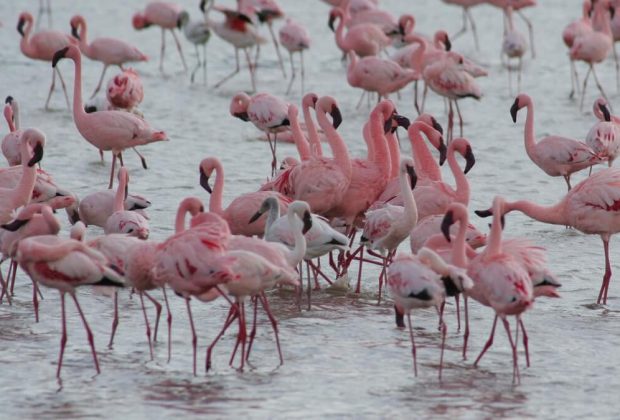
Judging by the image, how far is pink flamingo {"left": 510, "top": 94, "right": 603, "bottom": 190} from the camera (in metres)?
10.4

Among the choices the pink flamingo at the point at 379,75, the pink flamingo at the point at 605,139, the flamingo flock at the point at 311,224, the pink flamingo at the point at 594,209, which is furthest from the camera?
the pink flamingo at the point at 379,75

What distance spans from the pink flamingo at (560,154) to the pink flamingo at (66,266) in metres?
4.69

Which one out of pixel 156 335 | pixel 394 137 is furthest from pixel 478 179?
pixel 156 335

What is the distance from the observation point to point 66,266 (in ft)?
21.5

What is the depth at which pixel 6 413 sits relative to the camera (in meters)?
6.08

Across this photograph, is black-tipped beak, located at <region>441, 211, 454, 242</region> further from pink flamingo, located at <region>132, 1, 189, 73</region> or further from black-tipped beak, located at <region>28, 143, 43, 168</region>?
pink flamingo, located at <region>132, 1, 189, 73</region>

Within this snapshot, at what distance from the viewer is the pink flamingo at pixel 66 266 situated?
654cm

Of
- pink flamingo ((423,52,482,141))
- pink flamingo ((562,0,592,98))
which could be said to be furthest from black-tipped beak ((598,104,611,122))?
pink flamingo ((562,0,592,98))

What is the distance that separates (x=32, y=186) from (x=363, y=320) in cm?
226

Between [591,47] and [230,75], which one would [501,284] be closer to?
[591,47]

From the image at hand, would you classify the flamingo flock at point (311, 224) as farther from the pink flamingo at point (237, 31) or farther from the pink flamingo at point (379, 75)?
the pink flamingo at point (237, 31)

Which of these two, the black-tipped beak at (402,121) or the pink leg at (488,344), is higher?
the black-tipped beak at (402,121)

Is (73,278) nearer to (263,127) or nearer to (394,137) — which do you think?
(394,137)

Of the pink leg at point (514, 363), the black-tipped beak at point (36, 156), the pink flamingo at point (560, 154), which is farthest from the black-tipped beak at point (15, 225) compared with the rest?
the pink flamingo at point (560, 154)
